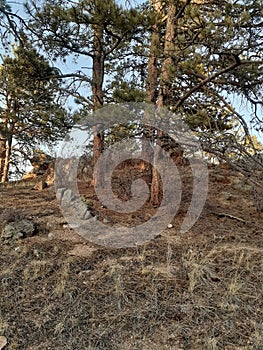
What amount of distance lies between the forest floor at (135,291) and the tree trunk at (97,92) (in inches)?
64.1

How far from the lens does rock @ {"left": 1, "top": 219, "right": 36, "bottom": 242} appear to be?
373 cm

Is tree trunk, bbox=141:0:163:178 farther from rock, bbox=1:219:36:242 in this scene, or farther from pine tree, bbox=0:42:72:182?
rock, bbox=1:219:36:242

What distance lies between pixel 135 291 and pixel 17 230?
1.86 meters

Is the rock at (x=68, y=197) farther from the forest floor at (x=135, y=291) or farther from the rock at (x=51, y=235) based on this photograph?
the rock at (x=51, y=235)

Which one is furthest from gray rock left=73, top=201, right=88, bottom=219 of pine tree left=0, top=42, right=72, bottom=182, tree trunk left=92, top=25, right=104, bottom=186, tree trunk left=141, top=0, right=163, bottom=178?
pine tree left=0, top=42, right=72, bottom=182

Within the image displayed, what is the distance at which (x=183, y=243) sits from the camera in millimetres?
3590

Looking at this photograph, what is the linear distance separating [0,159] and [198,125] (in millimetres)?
7057

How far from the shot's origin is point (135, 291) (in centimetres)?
270

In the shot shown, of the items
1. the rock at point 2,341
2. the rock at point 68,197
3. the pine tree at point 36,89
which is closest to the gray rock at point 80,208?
the rock at point 68,197

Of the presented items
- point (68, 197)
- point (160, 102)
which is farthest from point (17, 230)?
point (160, 102)

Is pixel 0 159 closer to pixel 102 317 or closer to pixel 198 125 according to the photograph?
pixel 198 125

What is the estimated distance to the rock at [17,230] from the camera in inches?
147

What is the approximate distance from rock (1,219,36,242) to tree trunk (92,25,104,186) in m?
1.80

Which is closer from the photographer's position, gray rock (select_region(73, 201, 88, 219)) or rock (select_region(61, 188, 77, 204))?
gray rock (select_region(73, 201, 88, 219))
